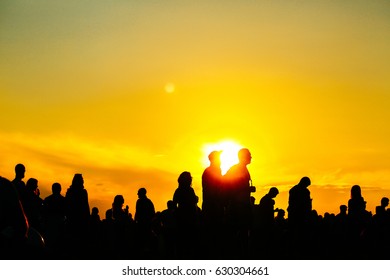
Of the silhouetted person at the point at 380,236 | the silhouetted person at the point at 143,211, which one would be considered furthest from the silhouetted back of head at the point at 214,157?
the silhouetted person at the point at 380,236

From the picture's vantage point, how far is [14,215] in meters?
5.10

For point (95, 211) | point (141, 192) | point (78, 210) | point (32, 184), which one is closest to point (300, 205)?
point (141, 192)

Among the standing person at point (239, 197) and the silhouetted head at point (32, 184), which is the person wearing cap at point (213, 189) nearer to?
the standing person at point (239, 197)

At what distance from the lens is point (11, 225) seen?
16.5ft

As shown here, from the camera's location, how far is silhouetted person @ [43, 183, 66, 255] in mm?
12250

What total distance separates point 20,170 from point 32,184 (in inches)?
31.3

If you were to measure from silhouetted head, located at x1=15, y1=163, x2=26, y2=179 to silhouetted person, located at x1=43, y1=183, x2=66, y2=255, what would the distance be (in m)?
0.93

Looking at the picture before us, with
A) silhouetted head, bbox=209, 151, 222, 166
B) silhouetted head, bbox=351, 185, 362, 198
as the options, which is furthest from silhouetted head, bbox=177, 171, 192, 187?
silhouetted head, bbox=351, 185, 362, 198

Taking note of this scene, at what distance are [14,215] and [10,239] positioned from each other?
0.19m

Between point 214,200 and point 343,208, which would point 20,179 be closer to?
point 214,200

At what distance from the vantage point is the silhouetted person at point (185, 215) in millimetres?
12414

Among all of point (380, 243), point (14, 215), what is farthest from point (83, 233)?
point (14, 215)
